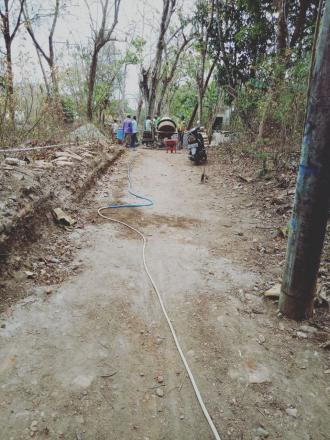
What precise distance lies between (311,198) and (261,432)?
162cm

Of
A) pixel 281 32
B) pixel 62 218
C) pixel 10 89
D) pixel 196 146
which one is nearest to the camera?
pixel 62 218

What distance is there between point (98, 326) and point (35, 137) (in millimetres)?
5847

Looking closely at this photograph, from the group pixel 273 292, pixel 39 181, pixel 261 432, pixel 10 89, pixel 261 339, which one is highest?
pixel 10 89

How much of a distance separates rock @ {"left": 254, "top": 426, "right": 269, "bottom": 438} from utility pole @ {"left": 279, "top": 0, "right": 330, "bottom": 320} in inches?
42.8

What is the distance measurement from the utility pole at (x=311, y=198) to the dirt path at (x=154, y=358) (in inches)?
11.2

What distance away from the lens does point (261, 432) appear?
5.78 feet

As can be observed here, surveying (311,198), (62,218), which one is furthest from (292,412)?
(62,218)

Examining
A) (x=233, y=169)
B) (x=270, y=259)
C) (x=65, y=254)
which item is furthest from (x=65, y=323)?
(x=233, y=169)

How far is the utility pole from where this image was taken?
1.99 metres

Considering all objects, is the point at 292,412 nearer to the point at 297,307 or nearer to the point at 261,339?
the point at 261,339

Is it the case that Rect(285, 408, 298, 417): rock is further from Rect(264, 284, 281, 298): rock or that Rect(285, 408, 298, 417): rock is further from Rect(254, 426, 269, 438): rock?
Rect(264, 284, 281, 298): rock

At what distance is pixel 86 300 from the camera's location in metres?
2.84

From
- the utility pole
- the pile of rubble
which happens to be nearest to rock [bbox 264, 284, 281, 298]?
the utility pole

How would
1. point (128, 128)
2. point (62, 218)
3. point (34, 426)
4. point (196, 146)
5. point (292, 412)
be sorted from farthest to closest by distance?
point (128, 128), point (196, 146), point (62, 218), point (292, 412), point (34, 426)
